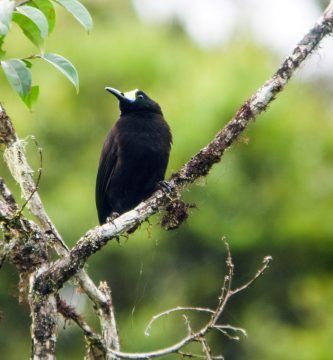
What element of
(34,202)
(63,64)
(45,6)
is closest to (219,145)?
(34,202)

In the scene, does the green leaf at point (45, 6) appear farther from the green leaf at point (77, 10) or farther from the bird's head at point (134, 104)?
the bird's head at point (134, 104)

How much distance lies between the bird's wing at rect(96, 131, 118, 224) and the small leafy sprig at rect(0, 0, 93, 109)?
2234 mm

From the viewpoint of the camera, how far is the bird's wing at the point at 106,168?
499 centimetres

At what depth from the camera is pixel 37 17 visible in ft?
8.27

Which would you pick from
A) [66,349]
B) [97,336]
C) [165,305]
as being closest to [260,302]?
[165,305]

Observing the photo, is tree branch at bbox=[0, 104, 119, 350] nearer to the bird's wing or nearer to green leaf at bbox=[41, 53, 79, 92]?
green leaf at bbox=[41, 53, 79, 92]

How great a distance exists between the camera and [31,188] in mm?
3414

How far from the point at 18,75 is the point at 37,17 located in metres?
0.16

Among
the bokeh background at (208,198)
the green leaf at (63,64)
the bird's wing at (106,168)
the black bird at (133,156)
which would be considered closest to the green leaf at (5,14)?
the green leaf at (63,64)

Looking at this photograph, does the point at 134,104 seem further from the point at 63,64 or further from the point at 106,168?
the point at 63,64

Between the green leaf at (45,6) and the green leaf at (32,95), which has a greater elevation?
the green leaf at (45,6)

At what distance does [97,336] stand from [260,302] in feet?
22.7

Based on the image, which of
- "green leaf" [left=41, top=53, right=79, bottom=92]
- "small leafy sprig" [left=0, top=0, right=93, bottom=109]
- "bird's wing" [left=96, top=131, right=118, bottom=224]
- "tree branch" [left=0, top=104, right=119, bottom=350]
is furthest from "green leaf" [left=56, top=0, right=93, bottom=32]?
"bird's wing" [left=96, top=131, right=118, bottom=224]

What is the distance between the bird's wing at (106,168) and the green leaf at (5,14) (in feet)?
8.48
